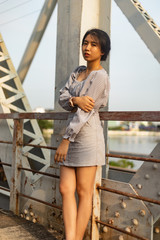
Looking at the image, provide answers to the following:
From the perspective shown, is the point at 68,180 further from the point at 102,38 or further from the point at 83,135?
the point at 102,38

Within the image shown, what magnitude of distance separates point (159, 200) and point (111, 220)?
46 centimetres

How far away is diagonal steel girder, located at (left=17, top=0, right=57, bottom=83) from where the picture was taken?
562cm

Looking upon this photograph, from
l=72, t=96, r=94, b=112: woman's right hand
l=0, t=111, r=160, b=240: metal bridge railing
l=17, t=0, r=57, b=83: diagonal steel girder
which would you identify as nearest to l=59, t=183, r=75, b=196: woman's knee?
l=0, t=111, r=160, b=240: metal bridge railing

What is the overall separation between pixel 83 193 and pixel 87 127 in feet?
1.48

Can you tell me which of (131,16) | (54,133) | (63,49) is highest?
(131,16)

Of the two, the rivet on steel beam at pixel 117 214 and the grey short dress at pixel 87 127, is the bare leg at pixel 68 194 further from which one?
the rivet on steel beam at pixel 117 214

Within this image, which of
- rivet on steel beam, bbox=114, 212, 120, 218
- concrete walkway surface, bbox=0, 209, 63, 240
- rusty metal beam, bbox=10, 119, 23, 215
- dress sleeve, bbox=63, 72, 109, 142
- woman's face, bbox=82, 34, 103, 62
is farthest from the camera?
rusty metal beam, bbox=10, 119, 23, 215

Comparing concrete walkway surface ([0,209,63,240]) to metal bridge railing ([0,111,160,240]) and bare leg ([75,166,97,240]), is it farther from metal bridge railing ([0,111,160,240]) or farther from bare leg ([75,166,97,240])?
bare leg ([75,166,97,240])

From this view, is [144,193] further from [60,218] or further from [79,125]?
[60,218]

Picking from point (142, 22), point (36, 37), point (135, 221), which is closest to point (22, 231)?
point (135, 221)

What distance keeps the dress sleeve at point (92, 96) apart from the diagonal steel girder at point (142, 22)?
1707 mm

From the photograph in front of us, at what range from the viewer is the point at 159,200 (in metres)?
1.77

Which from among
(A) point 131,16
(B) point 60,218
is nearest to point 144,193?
(B) point 60,218

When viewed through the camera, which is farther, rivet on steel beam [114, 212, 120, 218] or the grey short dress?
rivet on steel beam [114, 212, 120, 218]
